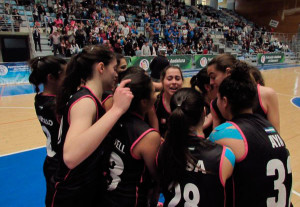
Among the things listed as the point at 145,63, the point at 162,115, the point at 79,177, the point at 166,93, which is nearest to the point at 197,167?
the point at 79,177

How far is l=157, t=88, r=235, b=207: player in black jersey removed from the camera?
126 centimetres

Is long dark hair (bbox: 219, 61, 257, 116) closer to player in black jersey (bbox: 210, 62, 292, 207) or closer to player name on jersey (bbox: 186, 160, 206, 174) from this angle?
player in black jersey (bbox: 210, 62, 292, 207)

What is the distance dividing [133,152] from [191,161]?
0.33 meters

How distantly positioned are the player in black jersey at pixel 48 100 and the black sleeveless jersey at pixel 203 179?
40.1 inches

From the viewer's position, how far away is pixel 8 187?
10.3 ft

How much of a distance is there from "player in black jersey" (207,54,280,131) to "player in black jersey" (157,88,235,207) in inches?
21.7

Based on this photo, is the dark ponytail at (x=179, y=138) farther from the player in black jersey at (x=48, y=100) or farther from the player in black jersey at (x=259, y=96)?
the player in black jersey at (x=48, y=100)

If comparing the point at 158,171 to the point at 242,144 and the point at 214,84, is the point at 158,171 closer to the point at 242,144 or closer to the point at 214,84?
the point at 242,144

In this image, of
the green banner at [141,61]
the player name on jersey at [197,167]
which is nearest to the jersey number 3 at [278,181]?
the player name on jersey at [197,167]

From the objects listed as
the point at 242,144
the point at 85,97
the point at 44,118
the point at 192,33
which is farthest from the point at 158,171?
the point at 192,33

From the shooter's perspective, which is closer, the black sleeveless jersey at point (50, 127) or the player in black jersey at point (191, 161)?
the player in black jersey at point (191, 161)

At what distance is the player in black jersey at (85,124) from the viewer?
1.19 metres

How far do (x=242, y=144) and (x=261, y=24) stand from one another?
34.5m

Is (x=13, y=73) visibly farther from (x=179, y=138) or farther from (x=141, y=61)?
(x=179, y=138)
